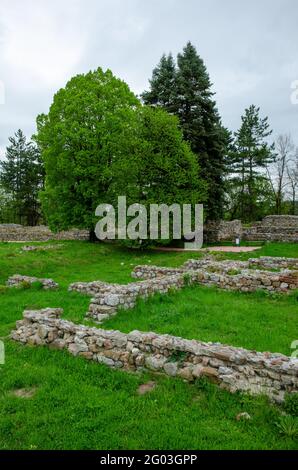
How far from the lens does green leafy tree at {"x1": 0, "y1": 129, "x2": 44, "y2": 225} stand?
5062 cm

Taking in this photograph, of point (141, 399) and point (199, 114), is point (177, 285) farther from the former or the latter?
point (199, 114)

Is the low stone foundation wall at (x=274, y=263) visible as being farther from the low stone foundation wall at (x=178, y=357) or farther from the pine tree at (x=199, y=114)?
the pine tree at (x=199, y=114)

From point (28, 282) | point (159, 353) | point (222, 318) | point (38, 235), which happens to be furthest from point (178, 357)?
point (38, 235)

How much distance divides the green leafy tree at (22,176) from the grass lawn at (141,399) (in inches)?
1704

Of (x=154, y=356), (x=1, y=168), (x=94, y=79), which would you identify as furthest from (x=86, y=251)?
(x=1, y=168)

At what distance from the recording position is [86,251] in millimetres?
23875

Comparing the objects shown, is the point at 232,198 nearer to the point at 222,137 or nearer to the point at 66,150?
the point at 222,137

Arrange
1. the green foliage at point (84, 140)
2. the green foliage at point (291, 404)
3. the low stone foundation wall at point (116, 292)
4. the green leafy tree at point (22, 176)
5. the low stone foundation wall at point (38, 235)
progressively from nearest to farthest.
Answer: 1. the green foliage at point (291, 404)
2. the low stone foundation wall at point (116, 292)
3. the green foliage at point (84, 140)
4. the low stone foundation wall at point (38, 235)
5. the green leafy tree at point (22, 176)

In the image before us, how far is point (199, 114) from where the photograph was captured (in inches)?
1235

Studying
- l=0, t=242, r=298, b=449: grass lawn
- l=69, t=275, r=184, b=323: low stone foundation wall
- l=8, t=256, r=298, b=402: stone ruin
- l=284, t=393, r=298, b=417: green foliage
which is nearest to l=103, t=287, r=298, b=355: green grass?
l=0, t=242, r=298, b=449: grass lawn

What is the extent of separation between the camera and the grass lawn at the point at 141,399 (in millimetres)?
4512

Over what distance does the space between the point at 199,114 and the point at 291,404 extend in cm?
3003

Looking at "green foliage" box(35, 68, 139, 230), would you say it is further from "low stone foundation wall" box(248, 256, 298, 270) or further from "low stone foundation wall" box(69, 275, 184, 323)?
"low stone foundation wall" box(69, 275, 184, 323)

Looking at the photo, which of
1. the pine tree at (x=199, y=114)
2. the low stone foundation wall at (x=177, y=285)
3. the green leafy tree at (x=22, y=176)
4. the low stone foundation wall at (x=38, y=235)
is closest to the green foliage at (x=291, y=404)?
the low stone foundation wall at (x=177, y=285)
